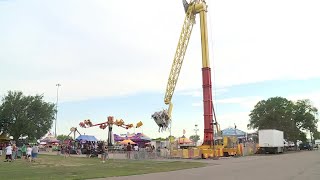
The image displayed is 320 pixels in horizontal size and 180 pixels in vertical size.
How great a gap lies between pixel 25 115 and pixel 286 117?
2246 inches

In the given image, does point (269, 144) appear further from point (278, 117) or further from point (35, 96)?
point (35, 96)

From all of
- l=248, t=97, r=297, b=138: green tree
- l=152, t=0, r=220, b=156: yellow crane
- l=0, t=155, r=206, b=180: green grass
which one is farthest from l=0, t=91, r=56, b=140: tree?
l=248, t=97, r=297, b=138: green tree

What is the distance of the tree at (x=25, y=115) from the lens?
66562 mm

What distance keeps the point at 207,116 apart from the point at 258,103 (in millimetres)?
53444

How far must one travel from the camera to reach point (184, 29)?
57562 mm

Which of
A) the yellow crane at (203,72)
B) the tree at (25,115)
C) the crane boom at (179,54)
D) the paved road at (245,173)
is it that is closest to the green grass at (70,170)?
the paved road at (245,173)

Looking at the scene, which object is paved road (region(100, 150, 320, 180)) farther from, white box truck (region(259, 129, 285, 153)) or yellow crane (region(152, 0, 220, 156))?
white box truck (region(259, 129, 285, 153))

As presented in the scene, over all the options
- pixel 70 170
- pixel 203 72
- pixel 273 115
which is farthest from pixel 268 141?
pixel 70 170

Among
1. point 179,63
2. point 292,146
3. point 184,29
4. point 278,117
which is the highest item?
point 184,29

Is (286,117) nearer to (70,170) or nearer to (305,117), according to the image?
(305,117)

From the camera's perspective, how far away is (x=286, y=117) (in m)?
91.9

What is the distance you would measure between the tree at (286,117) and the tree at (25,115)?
48.8 meters

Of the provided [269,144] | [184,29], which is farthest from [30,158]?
[269,144]

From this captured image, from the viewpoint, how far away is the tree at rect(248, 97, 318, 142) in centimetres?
9100
